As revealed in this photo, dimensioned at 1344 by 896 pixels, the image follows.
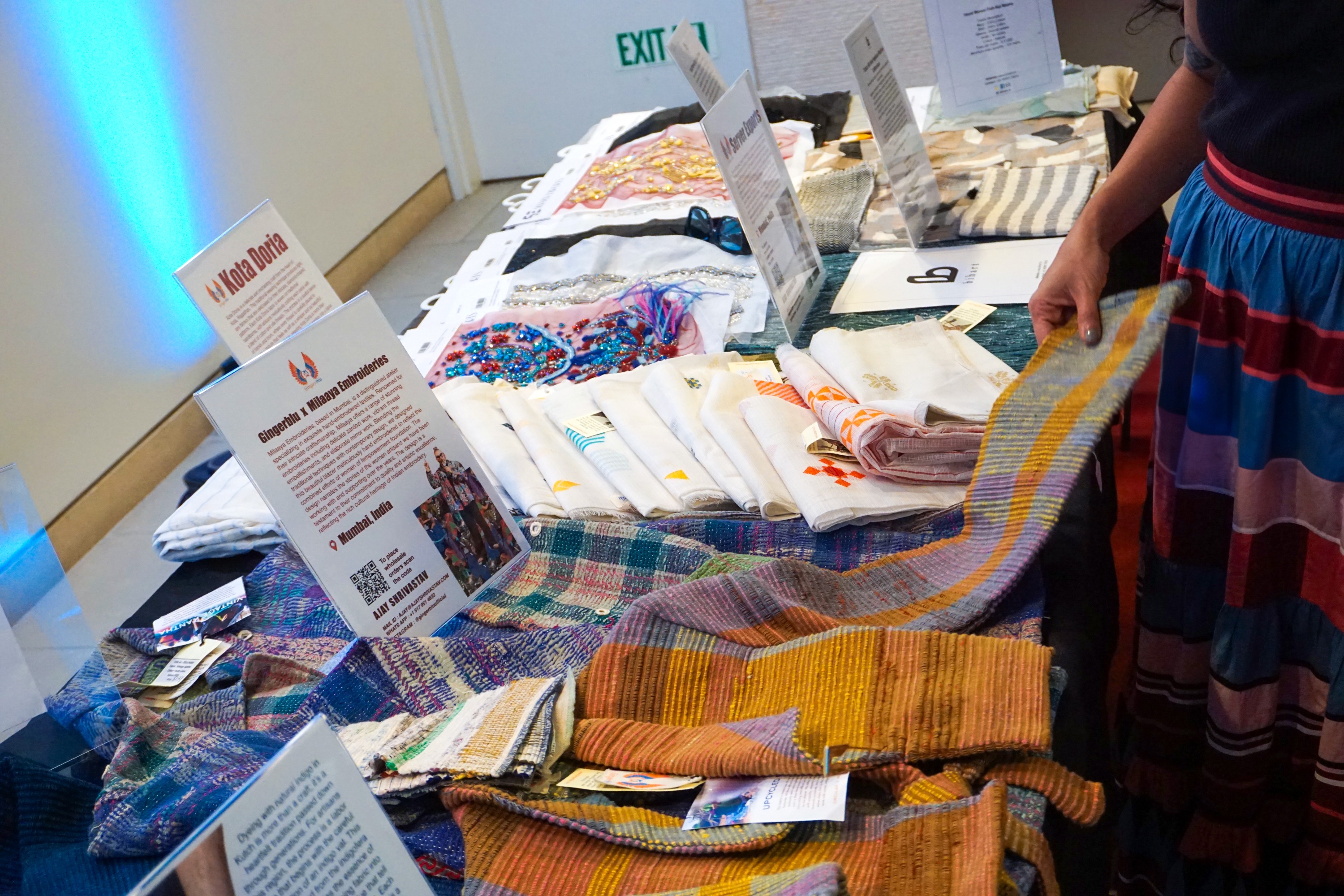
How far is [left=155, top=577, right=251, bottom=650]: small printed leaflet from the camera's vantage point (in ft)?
4.12

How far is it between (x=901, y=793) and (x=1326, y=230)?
27.8 inches

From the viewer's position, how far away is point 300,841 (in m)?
0.56

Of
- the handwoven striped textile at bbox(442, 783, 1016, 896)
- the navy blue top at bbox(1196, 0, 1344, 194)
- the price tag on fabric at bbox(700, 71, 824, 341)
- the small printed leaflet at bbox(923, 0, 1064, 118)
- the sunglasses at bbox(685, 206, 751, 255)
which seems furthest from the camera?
the small printed leaflet at bbox(923, 0, 1064, 118)

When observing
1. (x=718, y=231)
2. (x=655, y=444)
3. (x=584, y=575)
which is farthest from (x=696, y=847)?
(x=718, y=231)

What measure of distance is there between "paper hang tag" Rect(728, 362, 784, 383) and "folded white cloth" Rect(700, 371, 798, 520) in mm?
17

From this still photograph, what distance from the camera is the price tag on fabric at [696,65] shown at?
5.90 ft

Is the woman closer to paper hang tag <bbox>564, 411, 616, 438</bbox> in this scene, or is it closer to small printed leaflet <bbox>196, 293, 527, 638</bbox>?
paper hang tag <bbox>564, 411, 616, 438</bbox>

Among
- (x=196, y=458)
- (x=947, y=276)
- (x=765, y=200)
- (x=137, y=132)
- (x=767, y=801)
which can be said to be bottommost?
(x=196, y=458)

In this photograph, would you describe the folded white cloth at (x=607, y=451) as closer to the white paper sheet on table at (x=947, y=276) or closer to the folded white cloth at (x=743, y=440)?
the folded white cloth at (x=743, y=440)

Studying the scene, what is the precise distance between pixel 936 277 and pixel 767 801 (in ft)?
4.06

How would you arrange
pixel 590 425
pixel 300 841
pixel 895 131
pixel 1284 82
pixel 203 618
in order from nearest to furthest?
pixel 300 841
pixel 1284 82
pixel 203 618
pixel 590 425
pixel 895 131

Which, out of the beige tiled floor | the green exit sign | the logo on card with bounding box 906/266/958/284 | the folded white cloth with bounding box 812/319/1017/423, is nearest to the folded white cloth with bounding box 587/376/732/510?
the folded white cloth with bounding box 812/319/1017/423

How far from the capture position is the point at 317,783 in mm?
569

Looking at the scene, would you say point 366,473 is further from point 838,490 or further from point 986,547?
point 986,547
